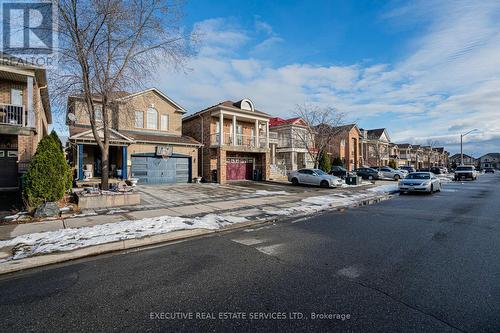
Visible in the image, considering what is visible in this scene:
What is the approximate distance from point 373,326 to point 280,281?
57.8 inches

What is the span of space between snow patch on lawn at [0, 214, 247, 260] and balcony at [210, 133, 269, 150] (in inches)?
564

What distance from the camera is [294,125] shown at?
32.8m

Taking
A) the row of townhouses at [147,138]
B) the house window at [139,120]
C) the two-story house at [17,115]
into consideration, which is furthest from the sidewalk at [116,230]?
the house window at [139,120]

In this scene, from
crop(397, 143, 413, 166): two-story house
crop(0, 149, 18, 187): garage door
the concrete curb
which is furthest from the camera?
crop(397, 143, 413, 166): two-story house

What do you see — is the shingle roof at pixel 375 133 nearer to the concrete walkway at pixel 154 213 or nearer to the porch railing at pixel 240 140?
the porch railing at pixel 240 140

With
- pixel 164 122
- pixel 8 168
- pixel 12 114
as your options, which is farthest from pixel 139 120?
pixel 8 168

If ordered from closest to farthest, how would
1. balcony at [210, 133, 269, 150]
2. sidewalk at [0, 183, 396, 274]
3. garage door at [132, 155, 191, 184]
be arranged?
sidewalk at [0, 183, 396, 274] → garage door at [132, 155, 191, 184] → balcony at [210, 133, 269, 150]

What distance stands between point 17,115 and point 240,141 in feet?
54.1

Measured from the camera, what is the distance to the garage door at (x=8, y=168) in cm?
1470

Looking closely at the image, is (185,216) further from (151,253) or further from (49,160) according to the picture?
(49,160)

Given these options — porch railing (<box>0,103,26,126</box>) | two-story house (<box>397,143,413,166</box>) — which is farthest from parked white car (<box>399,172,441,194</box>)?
two-story house (<box>397,143,413,166</box>)

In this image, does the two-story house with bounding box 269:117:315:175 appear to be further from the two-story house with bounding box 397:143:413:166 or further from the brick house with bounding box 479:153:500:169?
the brick house with bounding box 479:153:500:169

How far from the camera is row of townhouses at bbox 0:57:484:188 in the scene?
13.1 metres

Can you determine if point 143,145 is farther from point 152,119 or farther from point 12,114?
point 12,114
